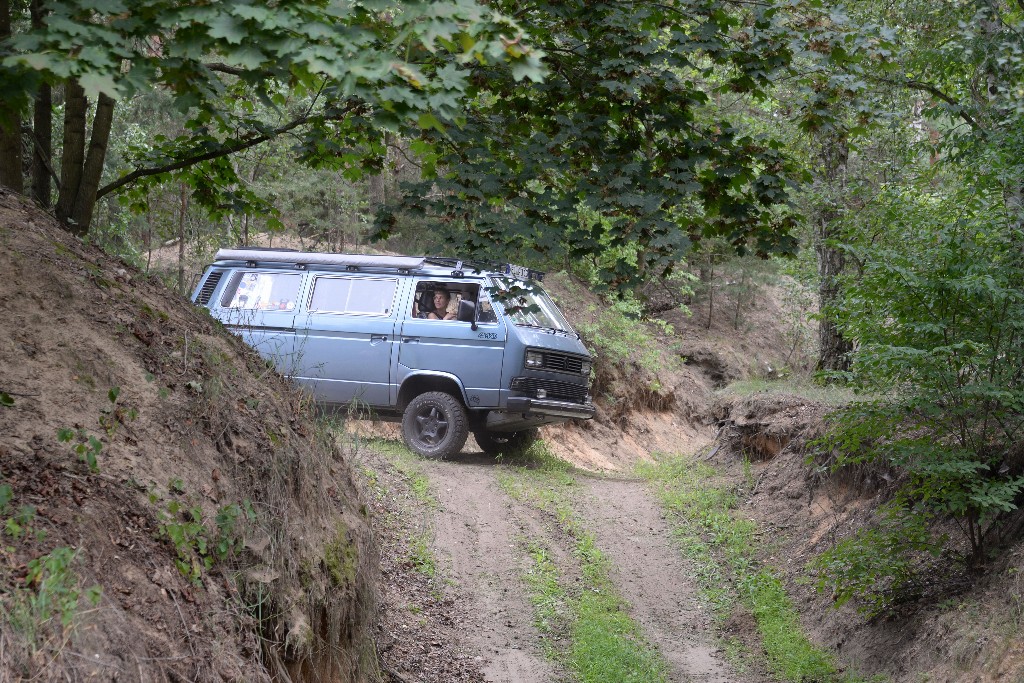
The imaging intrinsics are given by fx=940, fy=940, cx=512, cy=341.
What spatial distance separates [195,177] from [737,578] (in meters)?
7.37

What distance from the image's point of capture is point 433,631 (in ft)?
27.7

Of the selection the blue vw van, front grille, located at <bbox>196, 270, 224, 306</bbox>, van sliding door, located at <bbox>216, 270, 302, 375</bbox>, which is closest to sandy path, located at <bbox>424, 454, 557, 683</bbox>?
the blue vw van

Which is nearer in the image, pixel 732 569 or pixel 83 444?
pixel 83 444

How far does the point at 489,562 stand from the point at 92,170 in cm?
560

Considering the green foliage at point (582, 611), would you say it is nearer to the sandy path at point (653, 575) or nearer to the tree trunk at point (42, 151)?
the sandy path at point (653, 575)

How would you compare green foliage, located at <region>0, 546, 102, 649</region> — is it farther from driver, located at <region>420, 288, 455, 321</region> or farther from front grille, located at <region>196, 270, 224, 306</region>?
front grille, located at <region>196, 270, 224, 306</region>

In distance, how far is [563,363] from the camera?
41.2 feet

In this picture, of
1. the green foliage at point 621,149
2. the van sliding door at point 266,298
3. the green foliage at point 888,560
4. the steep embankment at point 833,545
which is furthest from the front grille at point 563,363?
the green foliage at point 621,149

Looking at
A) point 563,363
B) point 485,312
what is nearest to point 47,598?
point 485,312

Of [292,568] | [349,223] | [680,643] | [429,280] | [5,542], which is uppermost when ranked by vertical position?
[349,223]

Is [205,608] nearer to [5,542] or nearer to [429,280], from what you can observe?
[5,542]

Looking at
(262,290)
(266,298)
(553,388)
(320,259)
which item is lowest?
(553,388)

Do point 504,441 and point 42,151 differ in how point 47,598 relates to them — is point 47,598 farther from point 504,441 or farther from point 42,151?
point 504,441

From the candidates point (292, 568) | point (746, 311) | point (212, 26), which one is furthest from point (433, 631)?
point (746, 311)
